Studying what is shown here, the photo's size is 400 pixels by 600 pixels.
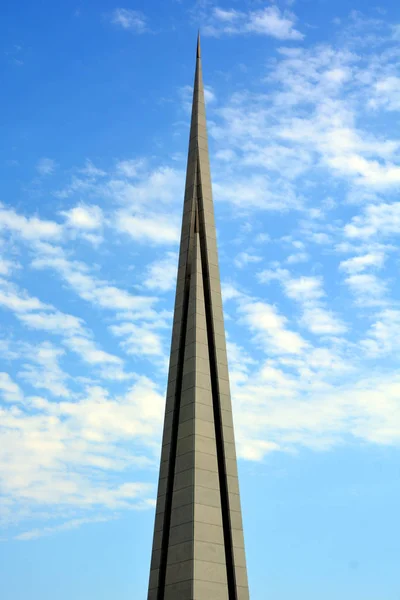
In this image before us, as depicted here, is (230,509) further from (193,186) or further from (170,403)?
(193,186)

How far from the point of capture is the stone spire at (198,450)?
32.8 metres

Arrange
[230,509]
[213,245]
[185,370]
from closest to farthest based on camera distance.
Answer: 1. [230,509]
2. [185,370]
3. [213,245]

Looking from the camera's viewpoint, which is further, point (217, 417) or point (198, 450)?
point (217, 417)

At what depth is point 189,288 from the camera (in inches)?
1524

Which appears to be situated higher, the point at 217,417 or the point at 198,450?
the point at 217,417

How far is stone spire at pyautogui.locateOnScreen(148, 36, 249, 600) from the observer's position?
32.8 meters

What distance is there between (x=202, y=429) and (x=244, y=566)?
19.4 ft

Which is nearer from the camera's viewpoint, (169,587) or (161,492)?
(169,587)

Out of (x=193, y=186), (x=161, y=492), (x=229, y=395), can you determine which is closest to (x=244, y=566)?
(x=161, y=492)

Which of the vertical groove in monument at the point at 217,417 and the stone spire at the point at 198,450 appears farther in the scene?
the vertical groove in monument at the point at 217,417

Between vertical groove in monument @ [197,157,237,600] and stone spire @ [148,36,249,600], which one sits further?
vertical groove in monument @ [197,157,237,600]

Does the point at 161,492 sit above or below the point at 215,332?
below

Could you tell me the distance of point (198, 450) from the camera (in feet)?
113

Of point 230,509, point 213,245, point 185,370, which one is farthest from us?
point 213,245
